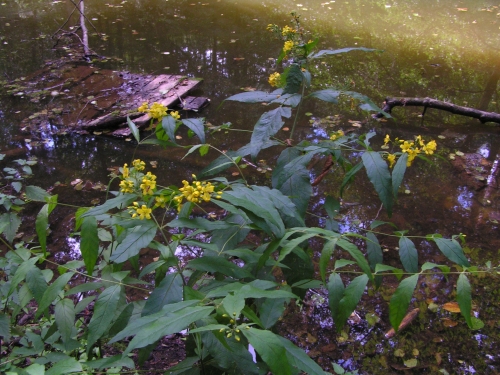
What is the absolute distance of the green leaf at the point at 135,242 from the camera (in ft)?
3.97

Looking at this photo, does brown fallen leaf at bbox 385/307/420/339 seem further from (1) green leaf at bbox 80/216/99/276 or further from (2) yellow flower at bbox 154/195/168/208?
(1) green leaf at bbox 80/216/99/276

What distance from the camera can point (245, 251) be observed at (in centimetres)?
137

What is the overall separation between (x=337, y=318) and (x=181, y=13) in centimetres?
908

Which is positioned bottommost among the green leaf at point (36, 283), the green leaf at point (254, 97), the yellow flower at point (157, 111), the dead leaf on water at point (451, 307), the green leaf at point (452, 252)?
the dead leaf on water at point (451, 307)

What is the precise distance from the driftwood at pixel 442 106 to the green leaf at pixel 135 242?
14.9 feet

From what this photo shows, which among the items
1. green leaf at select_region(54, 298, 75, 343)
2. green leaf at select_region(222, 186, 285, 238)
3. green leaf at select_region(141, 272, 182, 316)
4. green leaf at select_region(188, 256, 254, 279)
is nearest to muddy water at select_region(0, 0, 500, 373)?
green leaf at select_region(222, 186, 285, 238)

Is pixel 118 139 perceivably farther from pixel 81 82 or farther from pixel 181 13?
pixel 181 13

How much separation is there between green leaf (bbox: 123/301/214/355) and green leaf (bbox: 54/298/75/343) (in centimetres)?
89

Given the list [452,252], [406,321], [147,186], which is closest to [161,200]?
[147,186]

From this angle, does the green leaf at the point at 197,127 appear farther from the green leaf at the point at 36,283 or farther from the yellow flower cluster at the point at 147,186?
the green leaf at the point at 36,283

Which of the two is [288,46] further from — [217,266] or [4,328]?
[4,328]

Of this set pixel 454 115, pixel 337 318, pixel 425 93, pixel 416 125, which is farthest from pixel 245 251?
pixel 425 93

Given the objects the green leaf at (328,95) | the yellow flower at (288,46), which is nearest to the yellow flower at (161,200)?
the green leaf at (328,95)

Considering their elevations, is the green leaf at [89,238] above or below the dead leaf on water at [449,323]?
above
